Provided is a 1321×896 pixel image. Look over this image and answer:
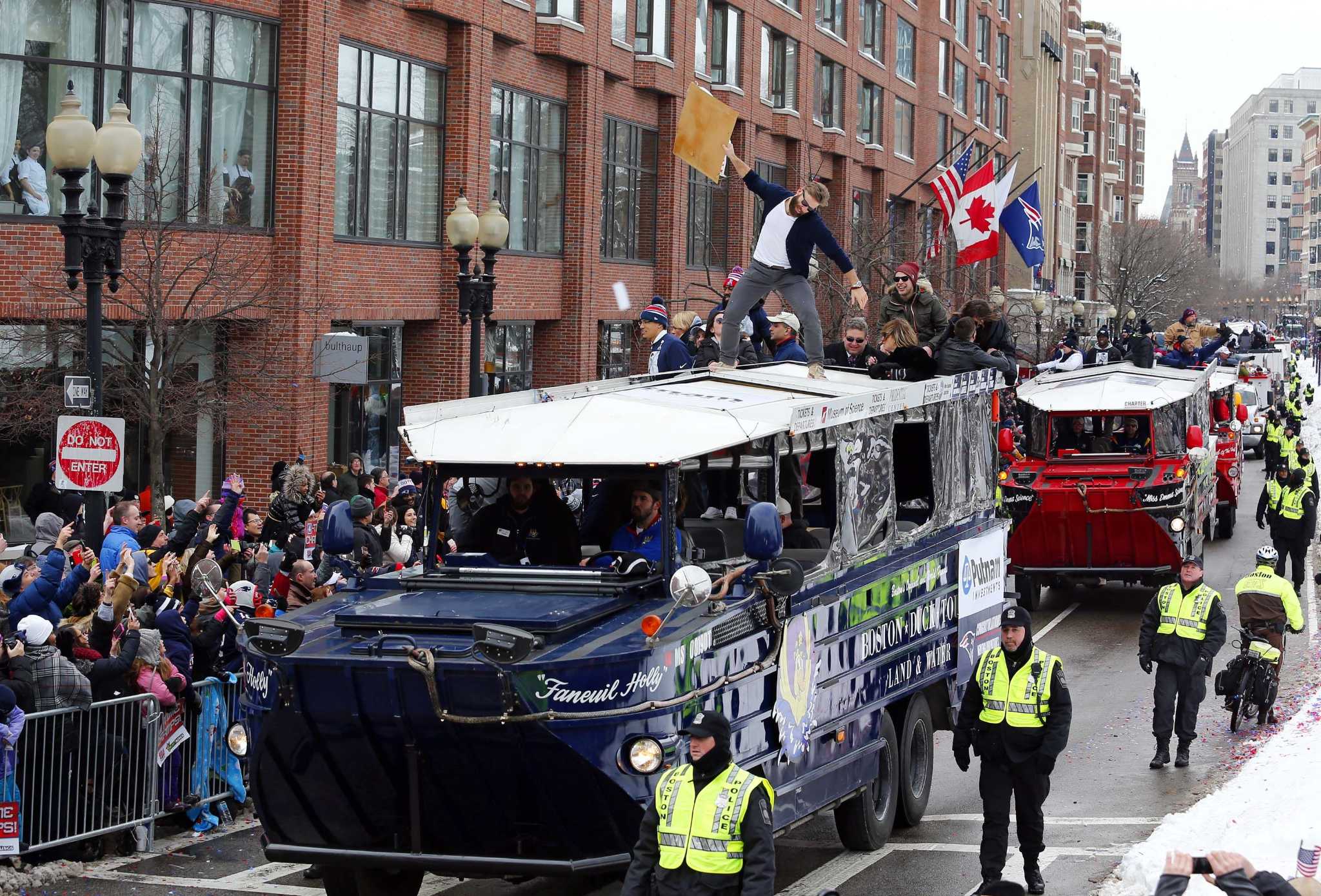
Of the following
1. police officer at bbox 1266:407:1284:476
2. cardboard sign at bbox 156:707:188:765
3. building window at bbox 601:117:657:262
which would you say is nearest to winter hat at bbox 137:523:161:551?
cardboard sign at bbox 156:707:188:765

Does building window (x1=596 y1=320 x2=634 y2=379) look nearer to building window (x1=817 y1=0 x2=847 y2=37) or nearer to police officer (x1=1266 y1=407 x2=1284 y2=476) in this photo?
police officer (x1=1266 y1=407 x2=1284 y2=476)

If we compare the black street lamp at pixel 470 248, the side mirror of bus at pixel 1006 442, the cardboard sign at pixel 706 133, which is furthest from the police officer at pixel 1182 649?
the black street lamp at pixel 470 248

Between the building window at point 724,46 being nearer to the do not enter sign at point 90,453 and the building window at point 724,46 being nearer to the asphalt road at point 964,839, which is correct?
the asphalt road at point 964,839

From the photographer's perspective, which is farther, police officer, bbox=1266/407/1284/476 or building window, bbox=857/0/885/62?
building window, bbox=857/0/885/62

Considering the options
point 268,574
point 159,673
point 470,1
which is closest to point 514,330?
point 470,1

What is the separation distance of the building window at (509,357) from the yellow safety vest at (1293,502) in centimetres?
1438

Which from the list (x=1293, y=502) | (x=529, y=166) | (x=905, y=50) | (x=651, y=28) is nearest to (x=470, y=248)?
(x=1293, y=502)

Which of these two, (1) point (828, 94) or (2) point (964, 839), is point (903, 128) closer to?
(1) point (828, 94)

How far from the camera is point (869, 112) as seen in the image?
2238 inches

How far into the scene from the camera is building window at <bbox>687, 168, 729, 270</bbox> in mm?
43062

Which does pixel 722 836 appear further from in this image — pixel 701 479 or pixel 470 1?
pixel 470 1

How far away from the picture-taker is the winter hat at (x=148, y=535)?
48.7 feet

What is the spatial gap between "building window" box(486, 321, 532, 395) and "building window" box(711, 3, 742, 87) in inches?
421

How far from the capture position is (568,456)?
9820 millimetres
